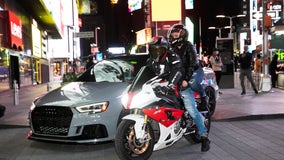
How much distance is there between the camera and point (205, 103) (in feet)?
21.8

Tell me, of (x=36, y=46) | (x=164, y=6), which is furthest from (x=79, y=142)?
(x=36, y=46)

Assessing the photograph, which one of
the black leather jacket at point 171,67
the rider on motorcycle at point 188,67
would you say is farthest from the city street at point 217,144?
the black leather jacket at point 171,67

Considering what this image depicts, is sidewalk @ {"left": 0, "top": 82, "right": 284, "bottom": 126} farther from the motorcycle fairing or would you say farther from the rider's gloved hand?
the rider's gloved hand

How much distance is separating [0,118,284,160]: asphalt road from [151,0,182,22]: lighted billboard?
11654mm

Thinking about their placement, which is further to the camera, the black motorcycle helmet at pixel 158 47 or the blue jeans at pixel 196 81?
the blue jeans at pixel 196 81

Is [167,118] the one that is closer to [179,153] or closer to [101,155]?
[179,153]

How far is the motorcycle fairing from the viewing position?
5.31 meters

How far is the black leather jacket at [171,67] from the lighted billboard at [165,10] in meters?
13.6

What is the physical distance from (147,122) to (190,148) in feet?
4.84

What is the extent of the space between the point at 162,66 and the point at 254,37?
5280 centimetres

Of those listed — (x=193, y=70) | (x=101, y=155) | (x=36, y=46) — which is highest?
(x=36, y=46)

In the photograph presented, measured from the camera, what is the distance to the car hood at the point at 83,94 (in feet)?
20.3

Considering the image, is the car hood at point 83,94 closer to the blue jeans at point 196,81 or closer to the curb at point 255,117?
the blue jeans at point 196,81

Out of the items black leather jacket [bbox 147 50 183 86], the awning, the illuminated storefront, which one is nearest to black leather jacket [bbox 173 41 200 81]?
black leather jacket [bbox 147 50 183 86]
